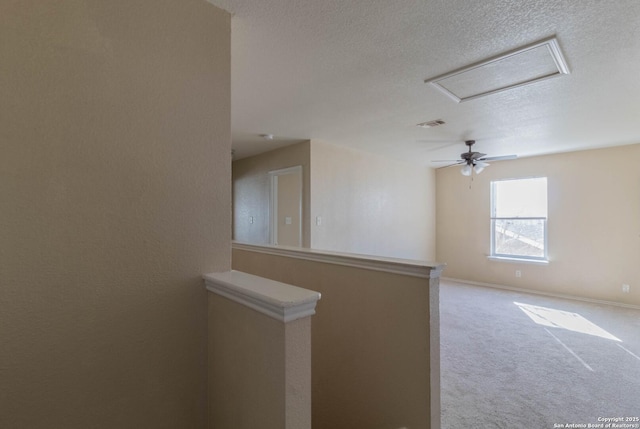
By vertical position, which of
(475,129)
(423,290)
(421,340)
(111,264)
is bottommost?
(421,340)

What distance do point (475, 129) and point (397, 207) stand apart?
7.16ft

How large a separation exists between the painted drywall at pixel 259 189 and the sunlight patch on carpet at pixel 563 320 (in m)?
3.20

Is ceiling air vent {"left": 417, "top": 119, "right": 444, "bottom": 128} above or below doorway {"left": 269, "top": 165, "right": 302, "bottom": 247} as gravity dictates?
above

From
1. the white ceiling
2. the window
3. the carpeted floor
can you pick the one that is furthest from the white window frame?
the white ceiling

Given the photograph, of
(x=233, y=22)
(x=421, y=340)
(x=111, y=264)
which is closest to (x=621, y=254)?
(x=421, y=340)

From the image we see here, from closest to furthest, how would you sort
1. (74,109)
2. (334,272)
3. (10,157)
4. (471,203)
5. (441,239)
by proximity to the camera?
(10,157)
(74,109)
(334,272)
(471,203)
(441,239)

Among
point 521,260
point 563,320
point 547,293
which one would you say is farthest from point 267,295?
point 547,293

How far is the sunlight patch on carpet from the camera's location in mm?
3438

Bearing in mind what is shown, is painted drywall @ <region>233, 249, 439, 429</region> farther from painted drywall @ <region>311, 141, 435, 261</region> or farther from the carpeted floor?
painted drywall @ <region>311, 141, 435, 261</region>

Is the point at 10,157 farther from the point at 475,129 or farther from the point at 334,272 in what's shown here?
the point at 475,129

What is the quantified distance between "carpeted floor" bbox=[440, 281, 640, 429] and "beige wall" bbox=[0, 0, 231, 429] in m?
1.93

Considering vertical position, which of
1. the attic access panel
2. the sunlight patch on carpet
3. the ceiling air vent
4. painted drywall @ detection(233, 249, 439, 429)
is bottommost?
the sunlight patch on carpet

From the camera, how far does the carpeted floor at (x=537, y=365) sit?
2074 mm

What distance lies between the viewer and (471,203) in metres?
5.85
